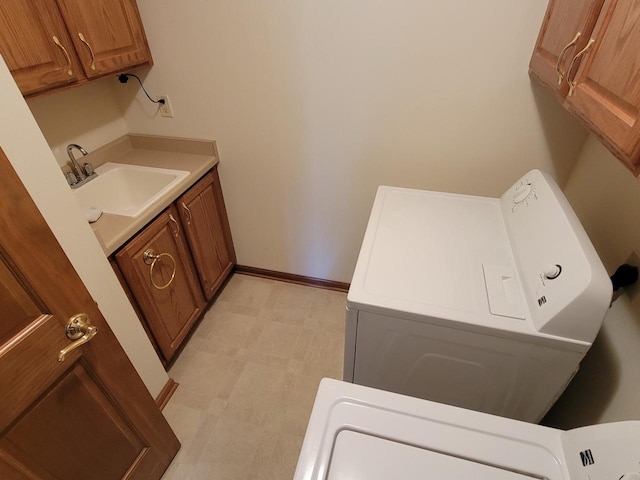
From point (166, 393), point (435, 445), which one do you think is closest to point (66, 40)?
point (166, 393)

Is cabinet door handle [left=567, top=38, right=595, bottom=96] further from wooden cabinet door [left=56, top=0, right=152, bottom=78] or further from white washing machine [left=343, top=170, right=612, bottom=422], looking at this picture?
wooden cabinet door [left=56, top=0, right=152, bottom=78]

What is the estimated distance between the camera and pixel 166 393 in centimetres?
167

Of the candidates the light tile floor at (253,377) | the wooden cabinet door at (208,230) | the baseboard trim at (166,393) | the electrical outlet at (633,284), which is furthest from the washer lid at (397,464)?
the wooden cabinet door at (208,230)

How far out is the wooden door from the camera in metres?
0.71

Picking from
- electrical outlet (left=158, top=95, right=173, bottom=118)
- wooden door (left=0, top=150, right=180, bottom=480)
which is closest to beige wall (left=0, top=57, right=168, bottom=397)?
wooden door (left=0, top=150, right=180, bottom=480)

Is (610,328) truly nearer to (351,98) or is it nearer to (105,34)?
(351,98)

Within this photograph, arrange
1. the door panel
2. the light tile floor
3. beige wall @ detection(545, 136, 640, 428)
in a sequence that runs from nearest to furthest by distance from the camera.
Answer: the door panel, beige wall @ detection(545, 136, 640, 428), the light tile floor

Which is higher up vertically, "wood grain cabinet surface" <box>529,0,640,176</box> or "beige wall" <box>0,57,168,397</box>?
"wood grain cabinet surface" <box>529,0,640,176</box>

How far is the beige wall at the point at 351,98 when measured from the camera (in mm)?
1364

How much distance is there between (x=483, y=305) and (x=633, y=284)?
434 mm

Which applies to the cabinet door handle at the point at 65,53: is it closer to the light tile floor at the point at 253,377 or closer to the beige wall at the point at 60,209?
the beige wall at the point at 60,209

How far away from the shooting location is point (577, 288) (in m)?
0.83

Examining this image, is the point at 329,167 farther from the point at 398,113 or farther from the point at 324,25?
the point at 324,25

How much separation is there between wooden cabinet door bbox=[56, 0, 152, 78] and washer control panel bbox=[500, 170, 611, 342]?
1.77 m
